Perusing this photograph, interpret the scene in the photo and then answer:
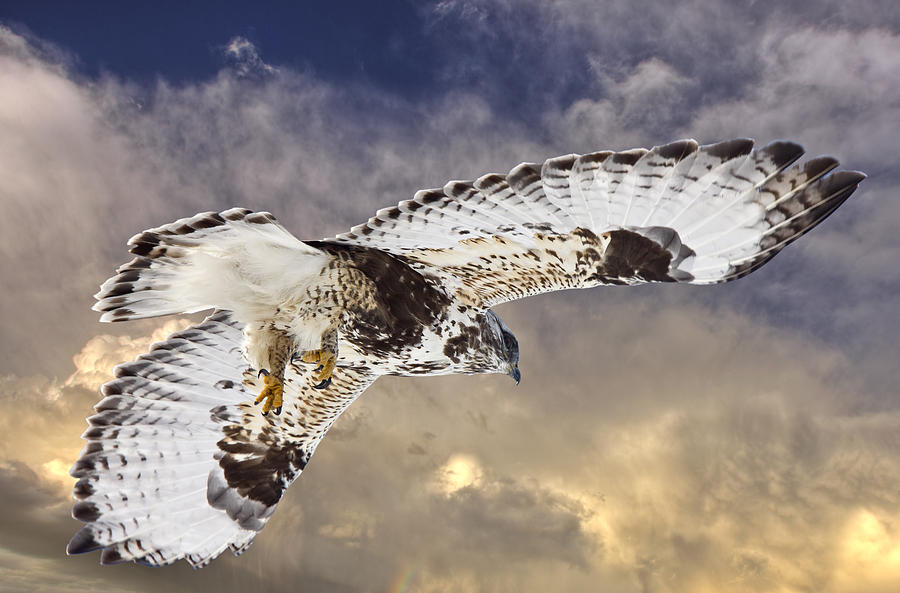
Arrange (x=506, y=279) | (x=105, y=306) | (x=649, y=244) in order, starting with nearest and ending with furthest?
(x=649, y=244) < (x=105, y=306) < (x=506, y=279)

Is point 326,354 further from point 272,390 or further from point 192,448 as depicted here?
point 192,448

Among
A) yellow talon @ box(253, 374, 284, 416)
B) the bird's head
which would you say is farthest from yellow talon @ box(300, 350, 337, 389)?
the bird's head

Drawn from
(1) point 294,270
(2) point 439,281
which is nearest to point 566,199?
(2) point 439,281

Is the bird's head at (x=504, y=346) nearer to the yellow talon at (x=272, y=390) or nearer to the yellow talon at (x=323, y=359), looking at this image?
the yellow talon at (x=323, y=359)

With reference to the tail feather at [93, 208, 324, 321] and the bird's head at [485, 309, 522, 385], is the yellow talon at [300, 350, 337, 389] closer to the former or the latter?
the tail feather at [93, 208, 324, 321]

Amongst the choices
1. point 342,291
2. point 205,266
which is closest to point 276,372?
point 342,291

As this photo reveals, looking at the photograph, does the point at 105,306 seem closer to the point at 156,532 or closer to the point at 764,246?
the point at 156,532
